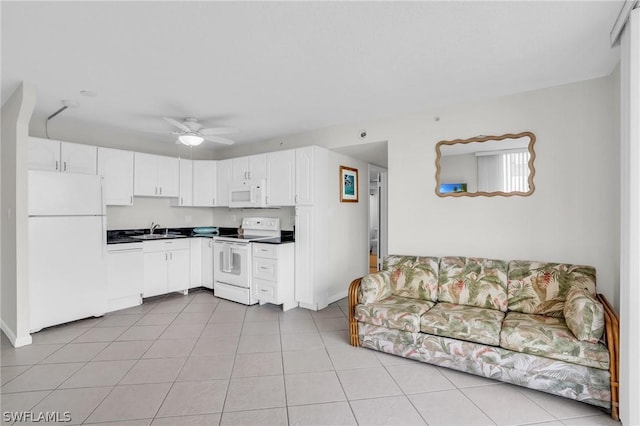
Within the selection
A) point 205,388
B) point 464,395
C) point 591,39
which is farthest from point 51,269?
point 591,39

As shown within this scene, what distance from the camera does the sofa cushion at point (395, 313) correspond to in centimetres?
272

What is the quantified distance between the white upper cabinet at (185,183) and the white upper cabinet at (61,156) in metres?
1.26

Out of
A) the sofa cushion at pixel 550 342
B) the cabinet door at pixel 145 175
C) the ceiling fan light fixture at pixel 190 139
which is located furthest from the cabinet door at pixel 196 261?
the sofa cushion at pixel 550 342

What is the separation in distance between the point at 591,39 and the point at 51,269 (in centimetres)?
535

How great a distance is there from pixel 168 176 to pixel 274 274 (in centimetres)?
248

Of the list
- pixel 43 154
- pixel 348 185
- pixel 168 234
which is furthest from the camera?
pixel 168 234

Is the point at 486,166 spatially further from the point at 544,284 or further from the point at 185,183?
the point at 185,183

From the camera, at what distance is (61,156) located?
12.7 ft

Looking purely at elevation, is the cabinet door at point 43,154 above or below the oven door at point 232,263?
above

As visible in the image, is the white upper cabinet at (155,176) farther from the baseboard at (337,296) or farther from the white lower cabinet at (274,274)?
the baseboard at (337,296)

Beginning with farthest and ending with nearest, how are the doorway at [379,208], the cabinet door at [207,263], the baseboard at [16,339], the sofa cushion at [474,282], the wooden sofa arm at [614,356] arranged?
the doorway at [379,208] < the cabinet door at [207,263] < the baseboard at [16,339] < the sofa cushion at [474,282] < the wooden sofa arm at [614,356]

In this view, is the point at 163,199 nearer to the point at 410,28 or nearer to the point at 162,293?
the point at 162,293

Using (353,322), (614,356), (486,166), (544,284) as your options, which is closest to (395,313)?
(353,322)
